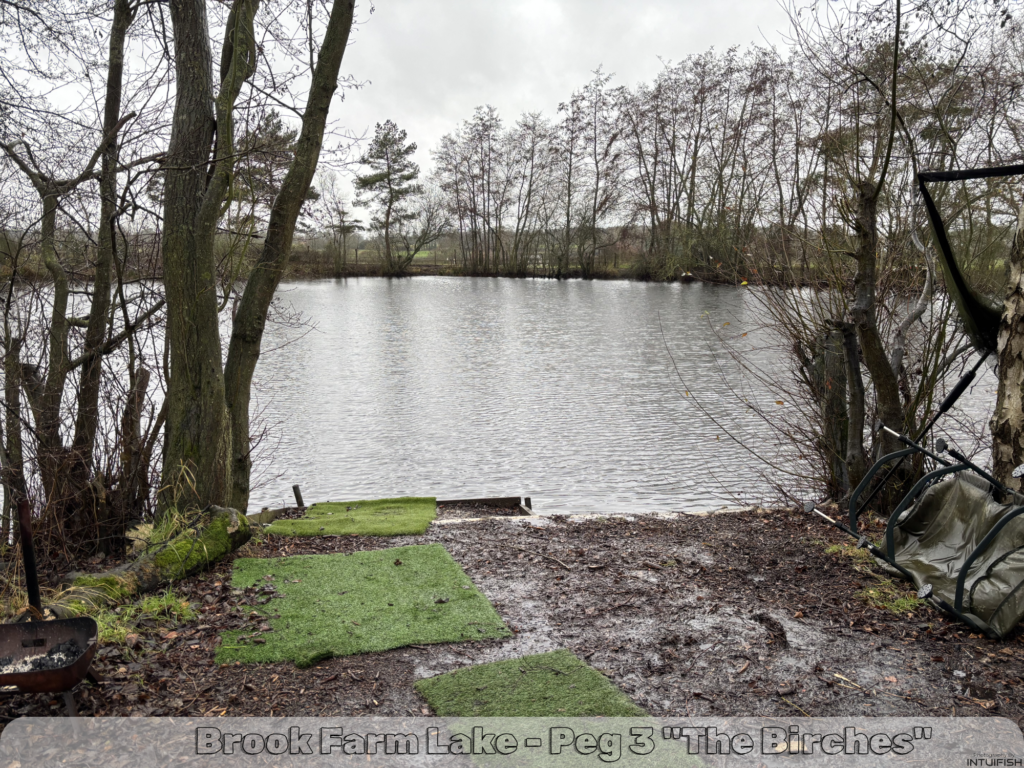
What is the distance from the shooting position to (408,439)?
432 inches

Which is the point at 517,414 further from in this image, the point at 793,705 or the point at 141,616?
the point at 793,705

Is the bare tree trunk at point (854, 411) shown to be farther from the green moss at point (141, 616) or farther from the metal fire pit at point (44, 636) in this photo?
the metal fire pit at point (44, 636)

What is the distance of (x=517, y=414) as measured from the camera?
41.0 ft

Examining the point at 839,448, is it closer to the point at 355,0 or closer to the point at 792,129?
the point at 792,129

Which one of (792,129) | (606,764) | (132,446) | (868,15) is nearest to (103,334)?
(132,446)

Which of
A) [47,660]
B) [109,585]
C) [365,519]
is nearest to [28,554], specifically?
[47,660]

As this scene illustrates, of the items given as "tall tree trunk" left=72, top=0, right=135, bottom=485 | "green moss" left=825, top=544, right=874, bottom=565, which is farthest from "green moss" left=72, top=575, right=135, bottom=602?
"green moss" left=825, top=544, right=874, bottom=565

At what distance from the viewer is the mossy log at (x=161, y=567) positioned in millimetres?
3973

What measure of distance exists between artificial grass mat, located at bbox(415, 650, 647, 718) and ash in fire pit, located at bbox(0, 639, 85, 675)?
1490 mm

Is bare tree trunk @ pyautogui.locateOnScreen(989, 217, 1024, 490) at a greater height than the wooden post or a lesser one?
greater

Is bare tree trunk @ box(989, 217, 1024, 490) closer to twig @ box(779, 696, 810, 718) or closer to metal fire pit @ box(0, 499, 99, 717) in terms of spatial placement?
twig @ box(779, 696, 810, 718)

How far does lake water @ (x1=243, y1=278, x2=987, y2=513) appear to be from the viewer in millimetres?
8906

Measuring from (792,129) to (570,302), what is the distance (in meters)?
→ 24.9

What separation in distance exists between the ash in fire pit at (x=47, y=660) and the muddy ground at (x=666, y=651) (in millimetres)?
124
